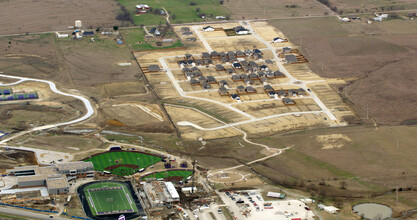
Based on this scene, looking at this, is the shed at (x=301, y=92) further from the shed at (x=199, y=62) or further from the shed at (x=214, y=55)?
the shed at (x=214, y=55)

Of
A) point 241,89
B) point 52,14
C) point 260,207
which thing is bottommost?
point 241,89

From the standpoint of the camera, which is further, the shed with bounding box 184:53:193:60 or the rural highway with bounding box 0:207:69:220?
the shed with bounding box 184:53:193:60

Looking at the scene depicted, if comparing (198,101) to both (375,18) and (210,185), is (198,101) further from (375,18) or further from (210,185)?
(375,18)

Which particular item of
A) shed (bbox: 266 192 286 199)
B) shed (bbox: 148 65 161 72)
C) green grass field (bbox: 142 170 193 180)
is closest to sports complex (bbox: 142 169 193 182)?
green grass field (bbox: 142 170 193 180)

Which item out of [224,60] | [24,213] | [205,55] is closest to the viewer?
[24,213]

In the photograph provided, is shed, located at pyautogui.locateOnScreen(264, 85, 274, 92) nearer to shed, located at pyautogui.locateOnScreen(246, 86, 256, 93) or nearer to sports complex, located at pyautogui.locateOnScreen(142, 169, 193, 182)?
shed, located at pyautogui.locateOnScreen(246, 86, 256, 93)

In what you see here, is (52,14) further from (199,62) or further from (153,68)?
(199,62)

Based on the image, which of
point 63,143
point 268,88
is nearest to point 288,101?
point 268,88
